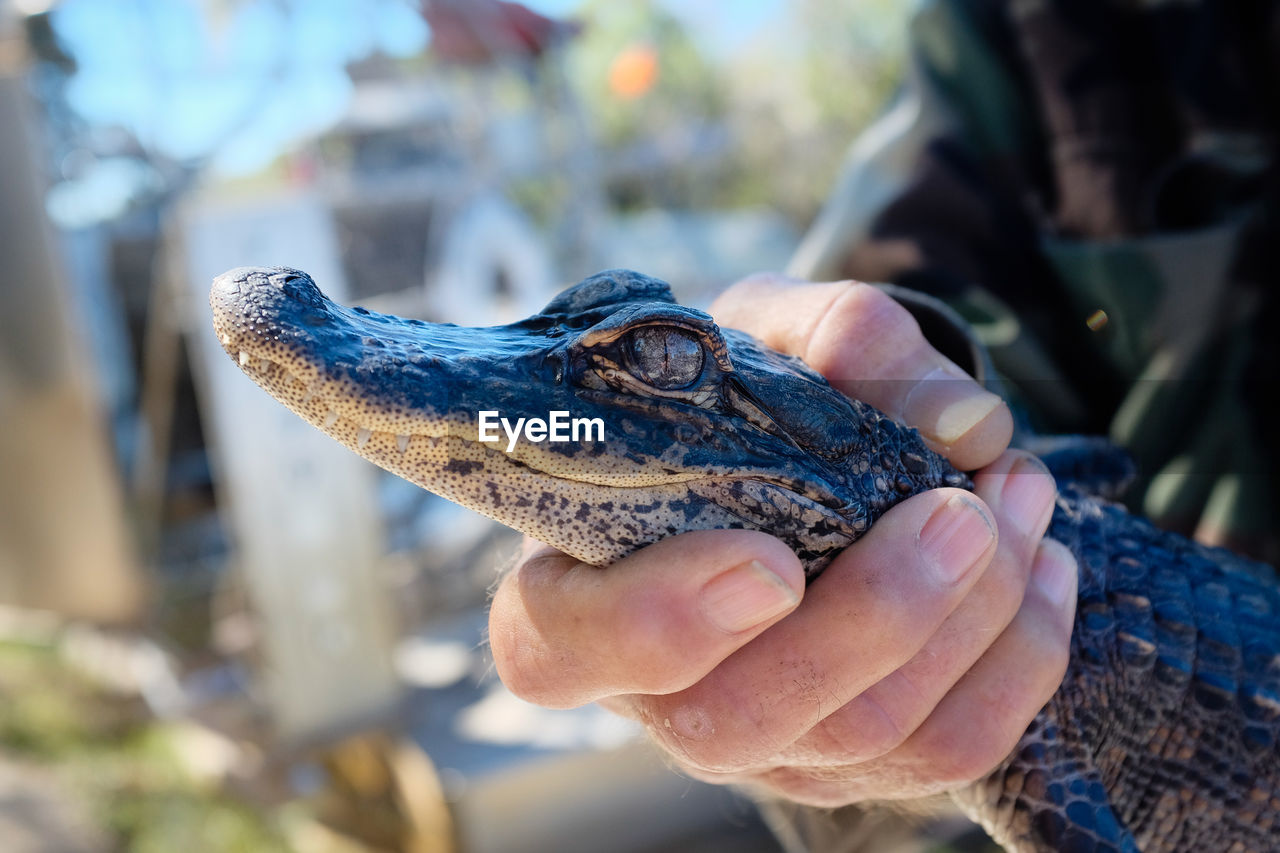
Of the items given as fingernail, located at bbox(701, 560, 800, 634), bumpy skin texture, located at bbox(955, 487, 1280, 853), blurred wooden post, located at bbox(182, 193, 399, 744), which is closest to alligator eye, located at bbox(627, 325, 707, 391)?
fingernail, located at bbox(701, 560, 800, 634)

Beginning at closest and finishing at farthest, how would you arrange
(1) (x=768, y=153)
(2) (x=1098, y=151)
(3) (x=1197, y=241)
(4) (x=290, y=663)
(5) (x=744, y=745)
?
1. (5) (x=744, y=745)
2. (3) (x=1197, y=241)
3. (2) (x=1098, y=151)
4. (4) (x=290, y=663)
5. (1) (x=768, y=153)

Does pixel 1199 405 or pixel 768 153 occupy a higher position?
pixel 1199 405

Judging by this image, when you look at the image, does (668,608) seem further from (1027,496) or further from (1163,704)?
(1163,704)

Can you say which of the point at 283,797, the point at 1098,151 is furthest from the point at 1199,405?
the point at 283,797

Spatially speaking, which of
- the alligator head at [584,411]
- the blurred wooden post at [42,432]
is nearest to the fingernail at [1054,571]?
the alligator head at [584,411]

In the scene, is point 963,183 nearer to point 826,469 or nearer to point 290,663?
point 826,469
